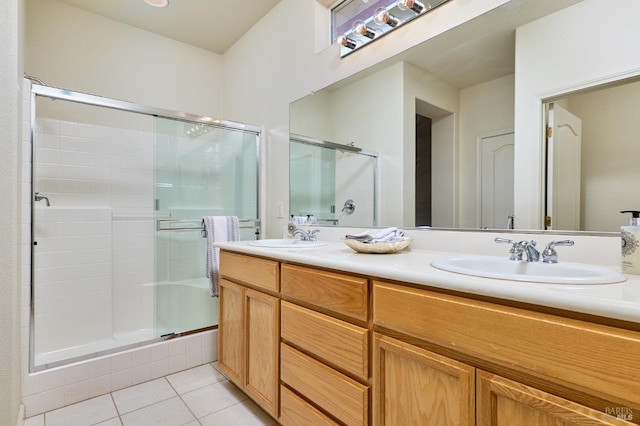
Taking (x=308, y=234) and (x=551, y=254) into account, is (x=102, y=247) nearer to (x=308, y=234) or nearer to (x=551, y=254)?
(x=308, y=234)

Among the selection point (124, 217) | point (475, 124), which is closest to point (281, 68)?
point (475, 124)

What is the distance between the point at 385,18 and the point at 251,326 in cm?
169

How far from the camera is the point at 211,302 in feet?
7.47

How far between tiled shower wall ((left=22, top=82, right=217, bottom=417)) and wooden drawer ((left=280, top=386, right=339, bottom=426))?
3.42 feet

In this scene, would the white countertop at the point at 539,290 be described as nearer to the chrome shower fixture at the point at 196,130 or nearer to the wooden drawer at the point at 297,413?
the wooden drawer at the point at 297,413

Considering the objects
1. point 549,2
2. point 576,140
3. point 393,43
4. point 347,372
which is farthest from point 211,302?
point 549,2

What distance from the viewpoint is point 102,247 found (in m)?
2.42

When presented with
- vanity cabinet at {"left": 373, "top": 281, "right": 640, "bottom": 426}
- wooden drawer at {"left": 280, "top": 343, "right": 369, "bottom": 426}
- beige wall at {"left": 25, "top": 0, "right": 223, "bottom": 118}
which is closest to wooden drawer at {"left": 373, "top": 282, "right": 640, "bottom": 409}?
vanity cabinet at {"left": 373, "top": 281, "right": 640, "bottom": 426}

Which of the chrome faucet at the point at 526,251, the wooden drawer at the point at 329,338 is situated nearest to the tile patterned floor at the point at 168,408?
A: the wooden drawer at the point at 329,338

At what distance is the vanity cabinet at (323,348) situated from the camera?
101 centimetres

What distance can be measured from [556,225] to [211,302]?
81.0 inches

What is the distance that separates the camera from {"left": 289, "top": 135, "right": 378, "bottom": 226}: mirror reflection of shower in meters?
1.79

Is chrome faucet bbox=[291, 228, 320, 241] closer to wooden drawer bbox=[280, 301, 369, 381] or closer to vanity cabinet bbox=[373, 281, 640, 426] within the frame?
wooden drawer bbox=[280, 301, 369, 381]

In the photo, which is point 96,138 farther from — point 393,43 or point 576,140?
point 576,140
